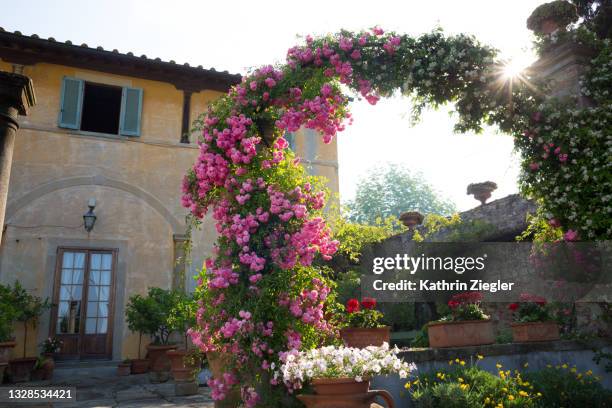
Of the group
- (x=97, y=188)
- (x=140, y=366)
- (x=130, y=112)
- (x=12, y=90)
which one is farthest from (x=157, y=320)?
(x=12, y=90)

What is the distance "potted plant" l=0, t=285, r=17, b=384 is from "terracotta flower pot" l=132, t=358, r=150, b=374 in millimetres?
2080

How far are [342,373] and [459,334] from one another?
257 cm

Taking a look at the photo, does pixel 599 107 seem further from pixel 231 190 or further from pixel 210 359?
pixel 210 359

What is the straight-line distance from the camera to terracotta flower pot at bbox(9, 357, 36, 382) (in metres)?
8.38

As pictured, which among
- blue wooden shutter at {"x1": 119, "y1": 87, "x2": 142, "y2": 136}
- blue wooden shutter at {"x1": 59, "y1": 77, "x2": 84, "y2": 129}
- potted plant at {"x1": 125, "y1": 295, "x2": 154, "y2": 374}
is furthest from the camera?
blue wooden shutter at {"x1": 119, "y1": 87, "x2": 142, "y2": 136}

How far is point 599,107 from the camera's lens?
17.0ft

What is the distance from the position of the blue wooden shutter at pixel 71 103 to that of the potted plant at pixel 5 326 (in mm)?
3824

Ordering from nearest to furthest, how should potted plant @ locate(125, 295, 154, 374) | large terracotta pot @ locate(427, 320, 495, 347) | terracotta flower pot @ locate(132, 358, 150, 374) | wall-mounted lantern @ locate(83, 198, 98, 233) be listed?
1. large terracotta pot @ locate(427, 320, 495, 347)
2. potted plant @ locate(125, 295, 154, 374)
3. terracotta flower pot @ locate(132, 358, 150, 374)
4. wall-mounted lantern @ locate(83, 198, 98, 233)

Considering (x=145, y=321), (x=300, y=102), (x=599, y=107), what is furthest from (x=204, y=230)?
(x=599, y=107)

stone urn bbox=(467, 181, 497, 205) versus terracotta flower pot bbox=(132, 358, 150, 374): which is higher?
stone urn bbox=(467, 181, 497, 205)

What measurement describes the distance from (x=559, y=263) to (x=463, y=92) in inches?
83.7

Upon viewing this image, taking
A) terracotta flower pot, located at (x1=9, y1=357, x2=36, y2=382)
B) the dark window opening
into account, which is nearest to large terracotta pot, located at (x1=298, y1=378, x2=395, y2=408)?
terracotta flower pot, located at (x1=9, y1=357, x2=36, y2=382)

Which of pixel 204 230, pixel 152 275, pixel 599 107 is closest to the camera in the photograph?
pixel 599 107

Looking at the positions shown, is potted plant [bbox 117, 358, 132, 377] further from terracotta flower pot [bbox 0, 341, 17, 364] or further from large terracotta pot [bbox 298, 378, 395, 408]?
large terracotta pot [bbox 298, 378, 395, 408]
